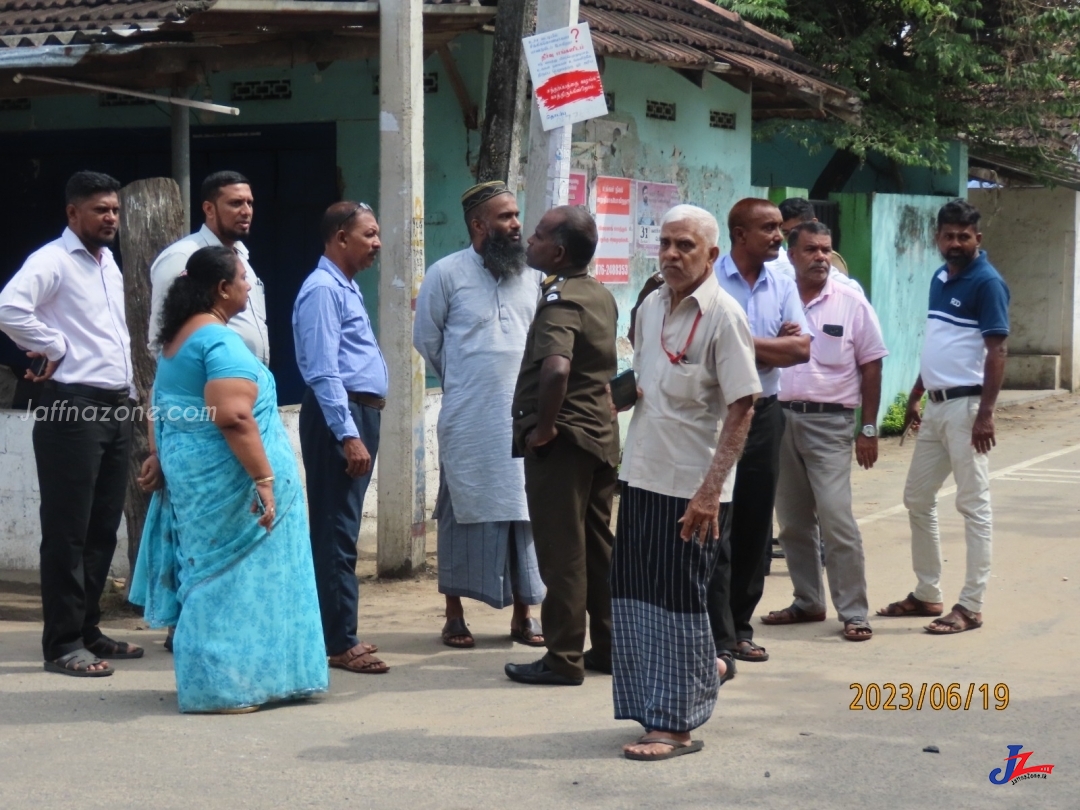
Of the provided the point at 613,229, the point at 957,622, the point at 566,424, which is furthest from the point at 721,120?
the point at 566,424

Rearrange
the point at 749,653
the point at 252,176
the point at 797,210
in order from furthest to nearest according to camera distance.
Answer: the point at 252,176 → the point at 797,210 → the point at 749,653

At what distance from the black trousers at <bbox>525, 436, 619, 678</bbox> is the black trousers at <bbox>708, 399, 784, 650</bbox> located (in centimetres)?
64

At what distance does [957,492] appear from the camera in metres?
6.49

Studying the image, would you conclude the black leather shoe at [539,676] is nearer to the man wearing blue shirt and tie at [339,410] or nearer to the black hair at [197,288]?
the man wearing blue shirt and tie at [339,410]

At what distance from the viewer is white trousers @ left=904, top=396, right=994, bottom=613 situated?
6.40 m

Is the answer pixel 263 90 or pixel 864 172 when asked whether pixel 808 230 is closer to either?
pixel 263 90

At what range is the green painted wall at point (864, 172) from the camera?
15805 mm

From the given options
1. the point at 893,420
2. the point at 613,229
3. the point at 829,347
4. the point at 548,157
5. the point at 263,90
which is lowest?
the point at 893,420

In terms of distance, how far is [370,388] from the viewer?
5867mm

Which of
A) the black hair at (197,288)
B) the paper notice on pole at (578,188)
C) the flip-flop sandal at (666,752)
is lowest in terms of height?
the flip-flop sandal at (666,752)

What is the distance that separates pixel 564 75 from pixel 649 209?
4.06 meters

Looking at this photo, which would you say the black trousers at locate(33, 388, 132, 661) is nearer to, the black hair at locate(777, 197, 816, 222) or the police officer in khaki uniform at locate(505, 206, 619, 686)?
the police officer in khaki uniform at locate(505, 206, 619, 686)
